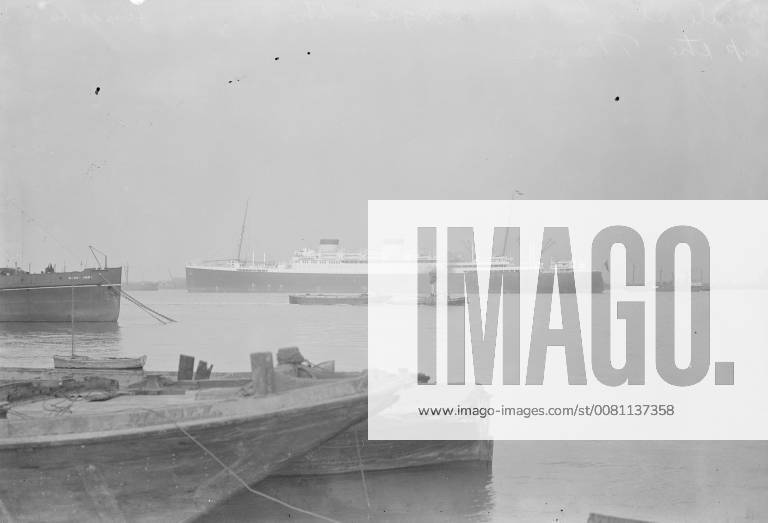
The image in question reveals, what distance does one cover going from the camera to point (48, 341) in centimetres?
2883

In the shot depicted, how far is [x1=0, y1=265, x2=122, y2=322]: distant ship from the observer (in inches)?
1292

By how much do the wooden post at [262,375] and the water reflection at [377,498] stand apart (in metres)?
1.68

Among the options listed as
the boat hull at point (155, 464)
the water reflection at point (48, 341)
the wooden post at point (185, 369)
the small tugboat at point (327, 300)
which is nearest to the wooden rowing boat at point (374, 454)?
the boat hull at point (155, 464)

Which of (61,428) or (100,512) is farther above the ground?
(61,428)

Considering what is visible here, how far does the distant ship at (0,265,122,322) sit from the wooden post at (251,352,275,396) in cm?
2755

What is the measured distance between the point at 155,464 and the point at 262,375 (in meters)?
0.86

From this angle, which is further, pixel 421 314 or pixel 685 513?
pixel 421 314

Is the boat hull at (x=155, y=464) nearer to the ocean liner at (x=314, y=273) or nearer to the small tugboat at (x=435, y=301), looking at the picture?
the small tugboat at (x=435, y=301)

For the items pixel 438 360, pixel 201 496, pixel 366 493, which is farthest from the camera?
pixel 438 360

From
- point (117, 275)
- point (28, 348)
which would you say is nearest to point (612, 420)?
point (28, 348)

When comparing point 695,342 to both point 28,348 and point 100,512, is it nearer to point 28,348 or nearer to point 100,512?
point 28,348

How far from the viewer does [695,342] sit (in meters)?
33.9

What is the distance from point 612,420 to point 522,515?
17.0ft

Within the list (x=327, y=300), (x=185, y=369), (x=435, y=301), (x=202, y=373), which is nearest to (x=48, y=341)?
(x=202, y=373)
